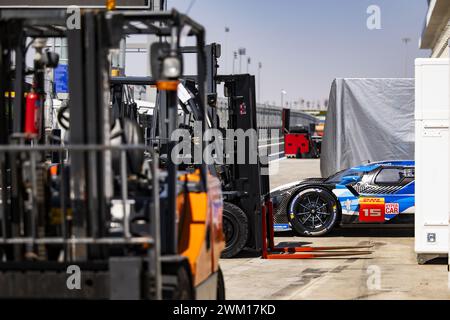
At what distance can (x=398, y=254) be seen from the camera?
44.7 ft

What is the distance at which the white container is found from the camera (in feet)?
39.1

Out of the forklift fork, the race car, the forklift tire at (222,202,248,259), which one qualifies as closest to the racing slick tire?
the race car

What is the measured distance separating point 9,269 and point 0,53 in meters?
1.66

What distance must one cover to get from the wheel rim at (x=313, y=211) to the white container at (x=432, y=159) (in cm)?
327

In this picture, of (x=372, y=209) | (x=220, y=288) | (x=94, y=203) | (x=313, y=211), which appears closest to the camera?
(x=94, y=203)

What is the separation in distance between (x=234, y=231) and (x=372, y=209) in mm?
3443

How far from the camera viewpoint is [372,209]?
15.3 m

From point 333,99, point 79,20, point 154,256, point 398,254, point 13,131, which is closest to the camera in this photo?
point 154,256

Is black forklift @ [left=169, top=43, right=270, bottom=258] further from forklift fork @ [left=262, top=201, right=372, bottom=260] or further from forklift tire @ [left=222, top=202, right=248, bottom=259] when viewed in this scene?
forklift fork @ [left=262, top=201, right=372, bottom=260]

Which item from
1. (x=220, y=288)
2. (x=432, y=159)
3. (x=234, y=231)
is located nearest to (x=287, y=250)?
(x=234, y=231)

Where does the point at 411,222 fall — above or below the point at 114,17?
below

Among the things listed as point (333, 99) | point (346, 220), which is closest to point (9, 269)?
point (346, 220)

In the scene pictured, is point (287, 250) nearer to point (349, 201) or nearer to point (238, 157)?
point (238, 157)
